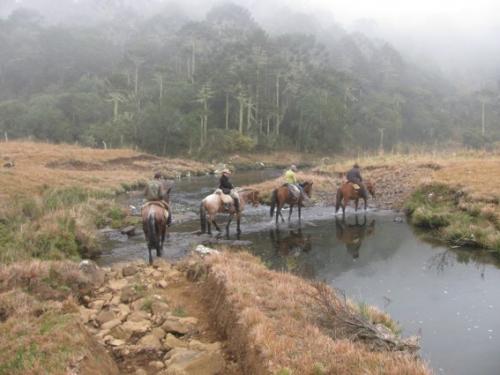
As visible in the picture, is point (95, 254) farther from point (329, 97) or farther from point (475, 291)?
point (329, 97)

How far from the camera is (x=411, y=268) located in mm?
12602

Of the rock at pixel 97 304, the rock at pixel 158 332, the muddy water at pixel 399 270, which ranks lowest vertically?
the muddy water at pixel 399 270

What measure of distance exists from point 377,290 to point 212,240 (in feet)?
20.4

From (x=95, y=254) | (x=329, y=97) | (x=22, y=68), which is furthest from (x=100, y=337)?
(x=22, y=68)

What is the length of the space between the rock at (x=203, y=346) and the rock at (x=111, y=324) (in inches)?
58.0

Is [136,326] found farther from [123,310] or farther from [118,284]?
[118,284]

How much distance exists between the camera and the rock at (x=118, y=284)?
942 centimetres

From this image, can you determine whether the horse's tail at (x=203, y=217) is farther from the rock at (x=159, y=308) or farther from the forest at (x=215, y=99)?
the forest at (x=215, y=99)

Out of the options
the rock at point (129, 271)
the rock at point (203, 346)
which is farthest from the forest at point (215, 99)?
the rock at point (203, 346)

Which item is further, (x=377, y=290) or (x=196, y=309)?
(x=377, y=290)

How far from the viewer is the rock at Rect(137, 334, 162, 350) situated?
6972 millimetres

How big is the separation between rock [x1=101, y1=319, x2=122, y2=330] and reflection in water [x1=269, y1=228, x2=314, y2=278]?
516 centimetres

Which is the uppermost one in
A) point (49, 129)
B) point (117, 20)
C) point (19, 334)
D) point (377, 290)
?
point (117, 20)

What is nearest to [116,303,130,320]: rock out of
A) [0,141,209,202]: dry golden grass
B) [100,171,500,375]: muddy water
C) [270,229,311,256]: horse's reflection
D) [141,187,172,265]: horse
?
[141,187,172,265]: horse
